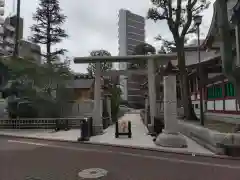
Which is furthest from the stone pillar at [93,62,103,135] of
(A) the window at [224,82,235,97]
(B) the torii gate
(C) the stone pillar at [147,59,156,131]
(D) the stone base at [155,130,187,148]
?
(A) the window at [224,82,235,97]

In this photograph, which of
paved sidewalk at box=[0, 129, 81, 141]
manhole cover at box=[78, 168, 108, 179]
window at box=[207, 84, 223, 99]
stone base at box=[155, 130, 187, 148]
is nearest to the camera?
manhole cover at box=[78, 168, 108, 179]

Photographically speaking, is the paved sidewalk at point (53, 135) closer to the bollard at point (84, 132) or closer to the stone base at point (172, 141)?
the bollard at point (84, 132)

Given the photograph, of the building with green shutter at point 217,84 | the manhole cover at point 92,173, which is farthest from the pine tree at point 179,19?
the manhole cover at point 92,173

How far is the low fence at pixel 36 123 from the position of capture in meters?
17.8

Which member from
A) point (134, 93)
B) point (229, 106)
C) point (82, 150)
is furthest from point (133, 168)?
point (134, 93)

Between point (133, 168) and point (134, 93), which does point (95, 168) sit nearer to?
point (133, 168)

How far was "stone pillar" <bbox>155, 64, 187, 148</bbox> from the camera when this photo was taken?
10.1 meters

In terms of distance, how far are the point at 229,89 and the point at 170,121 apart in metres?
8.63

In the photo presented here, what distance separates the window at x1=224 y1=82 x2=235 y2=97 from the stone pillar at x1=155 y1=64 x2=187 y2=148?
7.79 meters

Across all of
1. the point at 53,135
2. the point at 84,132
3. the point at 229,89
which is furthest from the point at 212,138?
the point at 53,135

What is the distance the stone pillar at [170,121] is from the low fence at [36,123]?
8832 mm

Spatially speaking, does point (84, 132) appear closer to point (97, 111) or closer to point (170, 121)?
point (97, 111)

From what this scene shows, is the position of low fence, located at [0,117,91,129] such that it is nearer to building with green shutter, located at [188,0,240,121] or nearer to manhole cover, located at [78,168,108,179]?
building with green shutter, located at [188,0,240,121]

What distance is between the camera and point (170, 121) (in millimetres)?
10391
